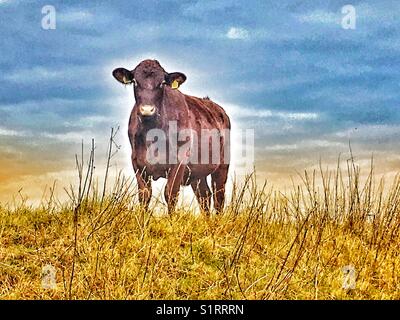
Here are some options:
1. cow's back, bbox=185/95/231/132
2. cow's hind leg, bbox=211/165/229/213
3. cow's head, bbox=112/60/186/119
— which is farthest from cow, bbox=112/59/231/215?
cow's hind leg, bbox=211/165/229/213

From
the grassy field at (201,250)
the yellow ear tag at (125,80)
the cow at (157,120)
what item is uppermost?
the yellow ear tag at (125,80)

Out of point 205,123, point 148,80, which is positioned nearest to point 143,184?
point 148,80

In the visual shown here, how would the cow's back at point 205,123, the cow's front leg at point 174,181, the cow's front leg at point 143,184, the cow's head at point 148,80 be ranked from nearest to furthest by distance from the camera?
the cow's front leg at point 143,184
the cow's front leg at point 174,181
the cow's head at point 148,80
the cow's back at point 205,123

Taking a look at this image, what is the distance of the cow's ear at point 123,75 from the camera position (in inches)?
399

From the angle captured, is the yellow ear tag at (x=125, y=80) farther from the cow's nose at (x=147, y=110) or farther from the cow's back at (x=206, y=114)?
the cow's back at (x=206, y=114)

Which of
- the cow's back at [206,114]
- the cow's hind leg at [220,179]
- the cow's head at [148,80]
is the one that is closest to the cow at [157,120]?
the cow's head at [148,80]

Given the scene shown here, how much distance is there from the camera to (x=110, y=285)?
18.7 feet

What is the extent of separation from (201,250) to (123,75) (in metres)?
4.29

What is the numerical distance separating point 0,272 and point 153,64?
5.02 m

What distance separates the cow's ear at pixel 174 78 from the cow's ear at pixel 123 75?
0.59 m

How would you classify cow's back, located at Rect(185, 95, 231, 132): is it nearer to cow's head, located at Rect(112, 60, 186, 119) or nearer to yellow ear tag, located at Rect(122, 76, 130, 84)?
cow's head, located at Rect(112, 60, 186, 119)

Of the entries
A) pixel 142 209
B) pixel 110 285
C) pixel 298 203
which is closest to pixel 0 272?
pixel 110 285

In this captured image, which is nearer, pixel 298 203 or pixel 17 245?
pixel 17 245
